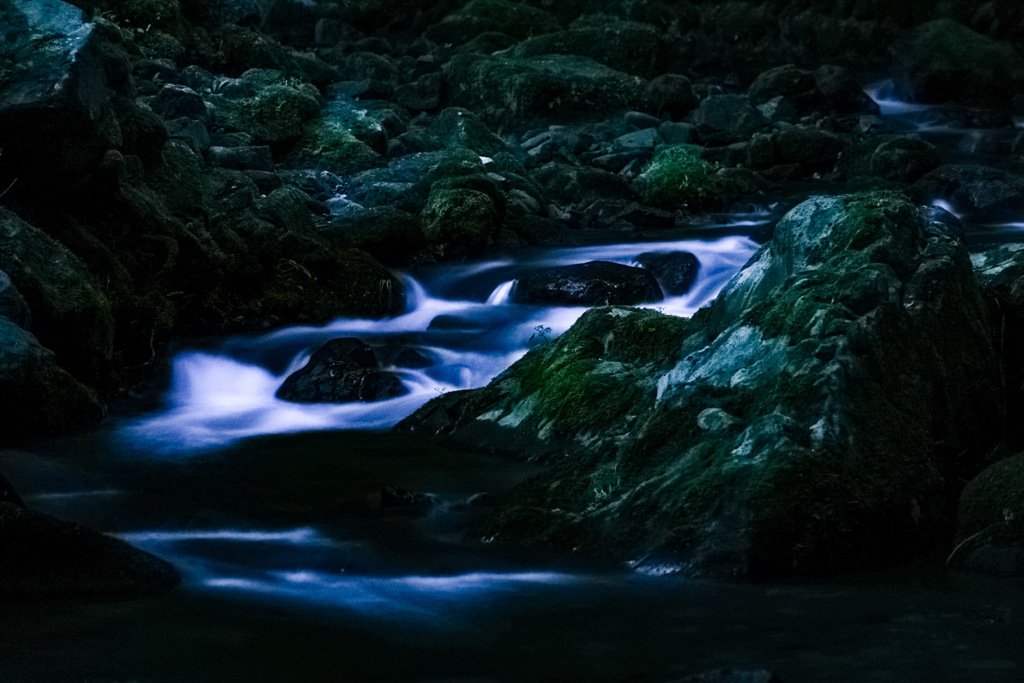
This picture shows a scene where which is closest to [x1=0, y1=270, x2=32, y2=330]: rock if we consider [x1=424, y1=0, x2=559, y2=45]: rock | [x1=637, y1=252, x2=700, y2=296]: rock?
[x1=637, y1=252, x2=700, y2=296]: rock

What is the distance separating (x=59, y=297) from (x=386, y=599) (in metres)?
5.00

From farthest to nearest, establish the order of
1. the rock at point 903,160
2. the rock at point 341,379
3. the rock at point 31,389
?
Answer: the rock at point 903,160, the rock at point 341,379, the rock at point 31,389

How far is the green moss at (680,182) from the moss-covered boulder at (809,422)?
9683mm

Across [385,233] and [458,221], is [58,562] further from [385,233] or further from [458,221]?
[458,221]

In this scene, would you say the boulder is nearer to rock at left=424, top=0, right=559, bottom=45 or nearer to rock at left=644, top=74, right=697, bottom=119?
rock at left=644, top=74, right=697, bottom=119

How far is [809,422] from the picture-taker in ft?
18.4

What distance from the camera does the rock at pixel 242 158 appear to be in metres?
14.3

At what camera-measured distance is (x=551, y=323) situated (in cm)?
1173

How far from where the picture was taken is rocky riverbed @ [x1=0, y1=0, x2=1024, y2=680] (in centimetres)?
554

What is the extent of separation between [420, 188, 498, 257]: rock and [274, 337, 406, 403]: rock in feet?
12.5

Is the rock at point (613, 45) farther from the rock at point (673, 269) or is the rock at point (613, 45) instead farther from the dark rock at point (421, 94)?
the rock at point (673, 269)

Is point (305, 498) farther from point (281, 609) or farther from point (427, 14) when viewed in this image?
point (427, 14)

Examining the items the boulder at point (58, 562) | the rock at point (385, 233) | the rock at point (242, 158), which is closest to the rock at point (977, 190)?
the rock at point (385, 233)

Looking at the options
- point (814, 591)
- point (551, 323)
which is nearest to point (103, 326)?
point (551, 323)
